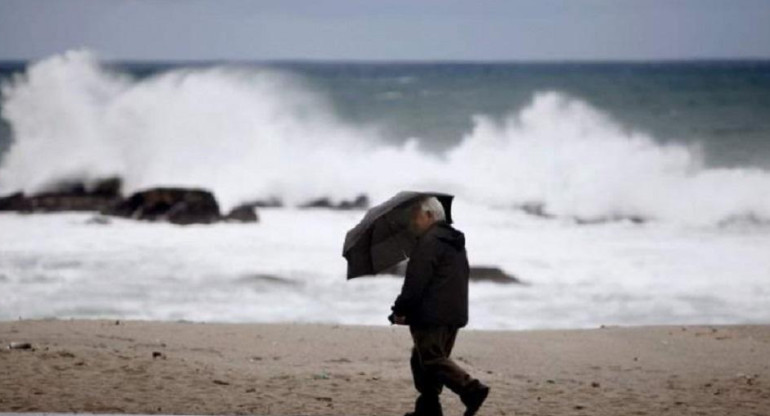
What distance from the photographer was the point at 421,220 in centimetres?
716

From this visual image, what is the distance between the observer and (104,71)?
36.0 meters

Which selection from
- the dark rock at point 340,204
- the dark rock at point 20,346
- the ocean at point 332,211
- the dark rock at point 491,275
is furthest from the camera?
the dark rock at point 340,204

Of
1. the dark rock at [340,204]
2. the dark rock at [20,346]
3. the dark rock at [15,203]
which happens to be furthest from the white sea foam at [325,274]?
the dark rock at [20,346]

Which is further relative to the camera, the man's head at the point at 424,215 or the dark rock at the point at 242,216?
the dark rock at the point at 242,216

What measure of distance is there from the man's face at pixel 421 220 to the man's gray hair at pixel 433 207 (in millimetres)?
22

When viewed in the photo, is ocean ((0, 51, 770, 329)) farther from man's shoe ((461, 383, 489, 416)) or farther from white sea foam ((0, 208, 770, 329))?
man's shoe ((461, 383, 489, 416))

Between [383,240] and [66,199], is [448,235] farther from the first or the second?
[66,199]

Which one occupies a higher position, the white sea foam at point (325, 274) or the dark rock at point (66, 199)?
the dark rock at point (66, 199)

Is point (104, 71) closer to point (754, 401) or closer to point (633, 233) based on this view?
point (633, 233)

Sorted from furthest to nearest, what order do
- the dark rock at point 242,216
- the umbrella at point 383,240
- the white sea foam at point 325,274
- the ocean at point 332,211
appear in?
the dark rock at point 242,216 < the ocean at point 332,211 < the white sea foam at point 325,274 < the umbrella at point 383,240

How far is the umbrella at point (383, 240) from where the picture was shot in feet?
24.0

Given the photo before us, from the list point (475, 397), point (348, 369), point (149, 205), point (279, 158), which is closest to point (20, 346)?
point (348, 369)

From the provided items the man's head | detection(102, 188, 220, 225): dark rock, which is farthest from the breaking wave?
the man's head

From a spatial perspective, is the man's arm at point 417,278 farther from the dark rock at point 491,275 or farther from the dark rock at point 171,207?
the dark rock at point 171,207
